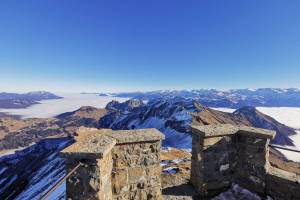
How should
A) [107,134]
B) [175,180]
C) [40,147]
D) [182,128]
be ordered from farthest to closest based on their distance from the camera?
[40,147], [182,128], [175,180], [107,134]

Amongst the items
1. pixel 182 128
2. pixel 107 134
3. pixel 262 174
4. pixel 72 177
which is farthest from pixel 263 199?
pixel 182 128

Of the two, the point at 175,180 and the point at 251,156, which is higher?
the point at 251,156

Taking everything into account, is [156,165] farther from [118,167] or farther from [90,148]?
[90,148]

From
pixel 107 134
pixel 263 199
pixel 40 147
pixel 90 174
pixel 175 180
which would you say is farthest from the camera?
pixel 40 147

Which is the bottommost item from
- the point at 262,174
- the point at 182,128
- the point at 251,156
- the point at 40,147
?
the point at 40,147

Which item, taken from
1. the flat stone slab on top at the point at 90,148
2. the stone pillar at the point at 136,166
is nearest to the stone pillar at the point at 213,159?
the stone pillar at the point at 136,166

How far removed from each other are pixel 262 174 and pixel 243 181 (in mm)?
812

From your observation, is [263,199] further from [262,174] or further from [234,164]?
[234,164]

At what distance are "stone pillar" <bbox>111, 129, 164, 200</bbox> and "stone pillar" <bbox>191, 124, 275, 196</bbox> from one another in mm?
1958

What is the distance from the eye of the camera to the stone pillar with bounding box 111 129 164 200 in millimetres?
8055

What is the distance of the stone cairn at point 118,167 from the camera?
6660 mm

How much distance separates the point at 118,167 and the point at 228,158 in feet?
14.7

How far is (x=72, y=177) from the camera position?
666 centimetres

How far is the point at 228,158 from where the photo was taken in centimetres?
991
